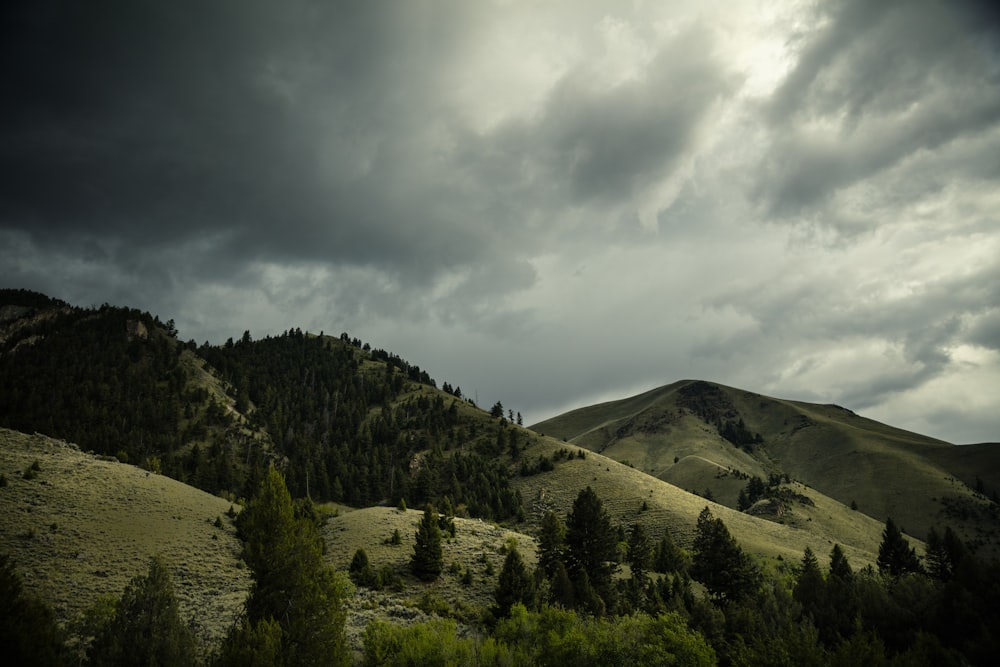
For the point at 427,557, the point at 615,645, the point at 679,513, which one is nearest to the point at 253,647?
the point at 615,645

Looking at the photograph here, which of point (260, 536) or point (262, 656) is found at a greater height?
point (260, 536)

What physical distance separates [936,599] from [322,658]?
52.5m

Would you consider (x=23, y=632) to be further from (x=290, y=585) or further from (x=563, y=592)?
(x=563, y=592)

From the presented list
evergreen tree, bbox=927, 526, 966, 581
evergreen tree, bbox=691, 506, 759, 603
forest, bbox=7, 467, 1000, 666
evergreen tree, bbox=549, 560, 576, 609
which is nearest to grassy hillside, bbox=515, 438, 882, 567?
evergreen tree, bbox=927, 526, 966, 581

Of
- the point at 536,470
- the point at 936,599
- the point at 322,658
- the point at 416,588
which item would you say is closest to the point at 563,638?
the point at 322,658

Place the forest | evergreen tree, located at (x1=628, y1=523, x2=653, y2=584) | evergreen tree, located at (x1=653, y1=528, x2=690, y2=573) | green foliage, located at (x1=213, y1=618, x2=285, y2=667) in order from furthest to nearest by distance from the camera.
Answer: evergreen tree, located at (x1=653, y1=528, x2=690, y2=573) → evergreen tree, located at (x1=628, y1=523, x2=653, y2=584) → the forest → green foliage, located at (x1=213, y1=618, x2=285, y2=667)

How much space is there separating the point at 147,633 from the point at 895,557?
97929 millimetres

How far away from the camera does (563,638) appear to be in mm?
33750

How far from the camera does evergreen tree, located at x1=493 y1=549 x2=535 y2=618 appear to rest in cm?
4769

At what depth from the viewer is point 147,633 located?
83.0 ft

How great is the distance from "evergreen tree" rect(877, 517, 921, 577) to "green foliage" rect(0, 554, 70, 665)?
98566 mm

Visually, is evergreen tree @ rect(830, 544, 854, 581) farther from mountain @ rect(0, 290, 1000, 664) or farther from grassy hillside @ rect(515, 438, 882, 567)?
grassy hillside @ rect(515, 438, 882, 567)

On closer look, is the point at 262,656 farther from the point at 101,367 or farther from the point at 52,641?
the point at 101,367

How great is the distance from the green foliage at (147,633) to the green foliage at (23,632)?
5.80 ft
